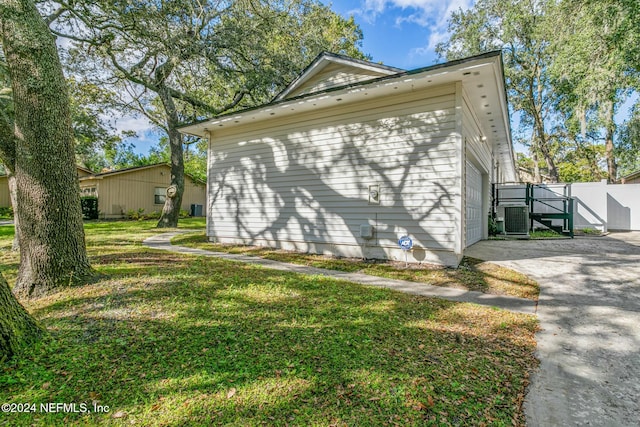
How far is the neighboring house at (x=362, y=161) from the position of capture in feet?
18.3

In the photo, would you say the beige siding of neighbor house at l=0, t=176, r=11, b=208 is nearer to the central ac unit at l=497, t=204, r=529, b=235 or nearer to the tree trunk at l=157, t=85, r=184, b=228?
the tree trunk at l=157, t=85, r=184, b=228

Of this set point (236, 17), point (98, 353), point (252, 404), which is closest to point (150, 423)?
point (252, 404)

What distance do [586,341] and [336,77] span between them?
7541 millimetres

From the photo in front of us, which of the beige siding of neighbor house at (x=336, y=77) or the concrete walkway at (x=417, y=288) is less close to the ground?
the beige siding of neighbor house at (x=336, y=77)

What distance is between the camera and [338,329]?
288 centimetres

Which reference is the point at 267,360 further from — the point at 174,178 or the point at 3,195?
the point at 3,195

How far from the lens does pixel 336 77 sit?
8117mm

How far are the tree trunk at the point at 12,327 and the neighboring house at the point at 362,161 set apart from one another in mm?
5185

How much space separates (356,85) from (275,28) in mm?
5712

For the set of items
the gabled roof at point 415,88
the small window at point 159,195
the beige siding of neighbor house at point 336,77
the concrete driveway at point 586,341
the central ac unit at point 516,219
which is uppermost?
the beige siding of neighbor house at point 336,77

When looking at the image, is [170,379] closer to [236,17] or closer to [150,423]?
[150,423]

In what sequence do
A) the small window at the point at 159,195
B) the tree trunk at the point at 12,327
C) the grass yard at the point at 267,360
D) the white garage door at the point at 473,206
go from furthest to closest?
1. the small window at the point at 159,195
2. the white garage door at the point at 473,206
3. the tree trunk at the point at 12,327
4. the grass yard at the point at 267,360

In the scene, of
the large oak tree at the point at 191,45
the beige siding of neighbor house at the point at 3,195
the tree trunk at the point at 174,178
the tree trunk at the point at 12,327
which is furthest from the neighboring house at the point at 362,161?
the beige siding of neighbor house at the point at 3,195

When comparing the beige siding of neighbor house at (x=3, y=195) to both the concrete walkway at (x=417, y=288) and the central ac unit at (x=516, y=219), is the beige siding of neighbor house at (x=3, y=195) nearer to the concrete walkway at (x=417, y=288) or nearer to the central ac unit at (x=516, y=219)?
the concrete walkway at (x=417, y=288)
